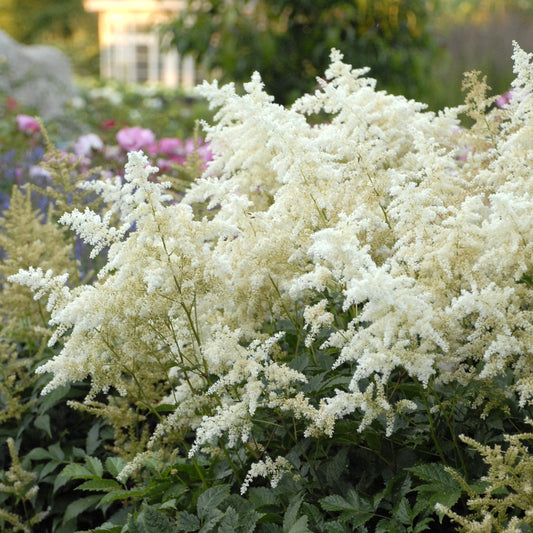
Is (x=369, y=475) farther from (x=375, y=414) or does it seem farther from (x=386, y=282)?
(x=386, y=282)

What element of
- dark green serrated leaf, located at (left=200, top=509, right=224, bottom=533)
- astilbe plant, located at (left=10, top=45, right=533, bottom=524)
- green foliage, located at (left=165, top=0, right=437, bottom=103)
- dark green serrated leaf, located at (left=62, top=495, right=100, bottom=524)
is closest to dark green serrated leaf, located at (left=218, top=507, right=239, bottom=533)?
dark green serrated leaf, located at (left=200, top=509, right=224, bottom=533)

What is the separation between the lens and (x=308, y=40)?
8.74m

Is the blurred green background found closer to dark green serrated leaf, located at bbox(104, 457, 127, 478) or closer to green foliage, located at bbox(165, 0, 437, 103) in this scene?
green foliage, located at bbox(165, 0, 437, 103)

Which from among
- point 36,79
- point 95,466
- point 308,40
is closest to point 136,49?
point 36,79

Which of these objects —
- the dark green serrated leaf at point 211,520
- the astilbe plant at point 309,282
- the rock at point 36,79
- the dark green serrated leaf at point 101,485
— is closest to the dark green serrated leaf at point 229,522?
the dark green serrated leaf at point 211,520

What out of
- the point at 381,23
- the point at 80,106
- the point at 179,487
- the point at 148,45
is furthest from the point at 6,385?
the point at 148,45

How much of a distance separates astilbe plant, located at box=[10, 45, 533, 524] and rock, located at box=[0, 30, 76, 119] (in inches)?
379

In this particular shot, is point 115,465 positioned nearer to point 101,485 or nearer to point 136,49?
point 101,485

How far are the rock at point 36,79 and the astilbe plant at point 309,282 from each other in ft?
31.6

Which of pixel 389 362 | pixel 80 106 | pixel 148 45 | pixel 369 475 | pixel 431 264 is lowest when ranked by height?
pixel 148 45

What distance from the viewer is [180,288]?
1.98m

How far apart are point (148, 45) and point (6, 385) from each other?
2648cm

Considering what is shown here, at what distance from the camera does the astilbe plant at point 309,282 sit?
1.82 metres

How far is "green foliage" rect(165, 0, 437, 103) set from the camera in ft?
28.5
